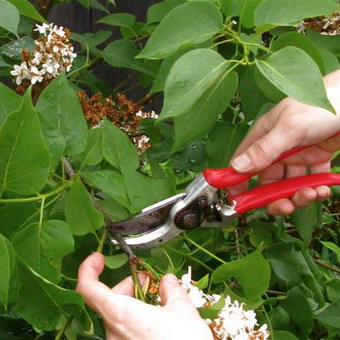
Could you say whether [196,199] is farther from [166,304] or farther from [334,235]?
[334,235]

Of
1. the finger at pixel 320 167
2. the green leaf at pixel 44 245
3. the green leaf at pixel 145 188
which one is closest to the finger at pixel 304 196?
the finger at pixel 320 167

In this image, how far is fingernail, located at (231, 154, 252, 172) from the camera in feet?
3.29

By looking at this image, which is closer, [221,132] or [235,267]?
[235,267]

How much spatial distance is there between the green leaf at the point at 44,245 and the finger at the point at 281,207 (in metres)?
0.38

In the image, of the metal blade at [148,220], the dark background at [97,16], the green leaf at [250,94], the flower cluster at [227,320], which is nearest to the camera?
the flower cluster at [227,320]

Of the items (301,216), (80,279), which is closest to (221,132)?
(301,216)

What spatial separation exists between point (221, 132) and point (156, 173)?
0.11 m

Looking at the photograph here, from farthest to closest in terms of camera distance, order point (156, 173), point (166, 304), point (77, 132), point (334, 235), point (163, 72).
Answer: point (334, 235) < point (156, 173) < point (163, 72) < point (77, 132) < point (166, 304)

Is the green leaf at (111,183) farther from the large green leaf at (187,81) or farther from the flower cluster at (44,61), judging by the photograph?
the flower cluster at (44,61)

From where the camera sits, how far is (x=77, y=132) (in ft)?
2.99

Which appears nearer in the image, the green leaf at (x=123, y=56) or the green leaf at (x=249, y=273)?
the green leaf at (x=249, y=273)

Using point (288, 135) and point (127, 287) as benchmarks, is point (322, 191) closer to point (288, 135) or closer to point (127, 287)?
point (288, 135)

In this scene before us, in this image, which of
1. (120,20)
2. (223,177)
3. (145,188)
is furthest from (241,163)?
(120,20)

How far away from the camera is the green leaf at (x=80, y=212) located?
827 millimetres
